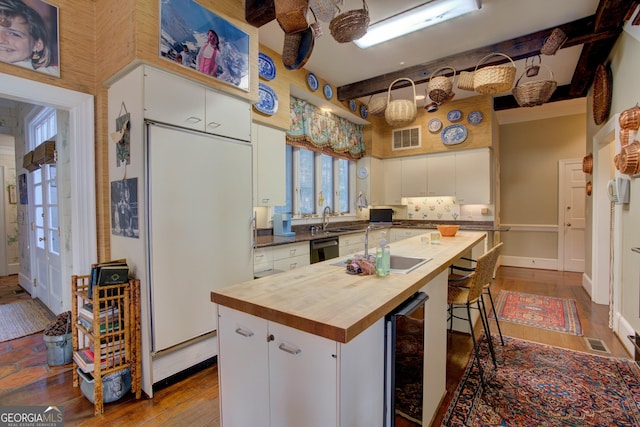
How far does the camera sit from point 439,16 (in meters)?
2.76

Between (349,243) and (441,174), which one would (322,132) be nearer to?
(349,243)

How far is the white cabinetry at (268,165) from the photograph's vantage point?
3406mm

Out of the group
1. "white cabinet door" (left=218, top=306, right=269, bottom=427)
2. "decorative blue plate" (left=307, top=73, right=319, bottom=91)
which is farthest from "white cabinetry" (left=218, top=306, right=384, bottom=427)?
"decorative blue plate" (left=307, top=73, right=319, bottom=91)

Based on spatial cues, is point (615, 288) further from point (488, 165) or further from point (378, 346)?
point (378, 346)

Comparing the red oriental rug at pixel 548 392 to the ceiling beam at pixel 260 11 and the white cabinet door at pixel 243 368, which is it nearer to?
the white cabinet door at pixel 243 368

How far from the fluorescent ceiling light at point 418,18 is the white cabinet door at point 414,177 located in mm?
2904

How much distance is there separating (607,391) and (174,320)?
10.0 ft

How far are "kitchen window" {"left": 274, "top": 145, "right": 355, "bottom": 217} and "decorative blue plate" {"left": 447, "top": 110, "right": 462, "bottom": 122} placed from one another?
6.09 ft

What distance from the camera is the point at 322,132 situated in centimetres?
473

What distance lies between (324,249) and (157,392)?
2.27m

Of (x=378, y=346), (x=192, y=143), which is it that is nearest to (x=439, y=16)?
(x=192, y=143)

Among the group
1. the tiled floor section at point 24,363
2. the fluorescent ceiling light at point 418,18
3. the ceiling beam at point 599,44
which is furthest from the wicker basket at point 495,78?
the tiled floor section at point 24,363

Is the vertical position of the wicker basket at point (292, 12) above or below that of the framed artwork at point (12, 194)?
above
